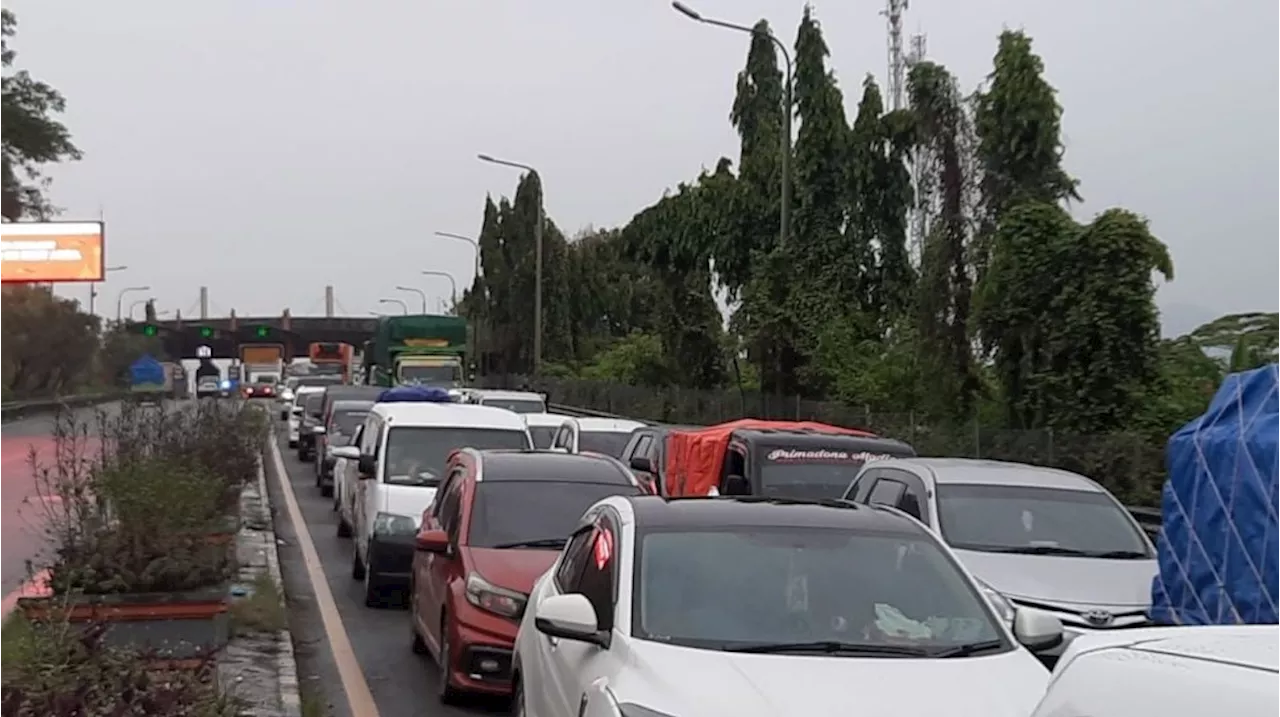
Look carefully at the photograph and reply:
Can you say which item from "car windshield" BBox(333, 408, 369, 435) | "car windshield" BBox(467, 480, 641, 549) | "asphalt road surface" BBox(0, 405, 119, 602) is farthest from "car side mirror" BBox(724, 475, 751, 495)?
"car windshield" BBox(333, 408, 369, 435)

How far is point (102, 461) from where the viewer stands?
42.5 ft

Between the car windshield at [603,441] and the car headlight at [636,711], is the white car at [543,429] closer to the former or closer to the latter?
the car windshield at [603,441]

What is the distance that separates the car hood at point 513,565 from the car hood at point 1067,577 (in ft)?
9.31

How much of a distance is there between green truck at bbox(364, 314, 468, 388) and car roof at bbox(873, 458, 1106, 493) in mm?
36687

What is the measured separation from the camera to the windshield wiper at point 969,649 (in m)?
6.42

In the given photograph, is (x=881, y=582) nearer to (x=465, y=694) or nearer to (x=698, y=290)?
(x=465, y=694)

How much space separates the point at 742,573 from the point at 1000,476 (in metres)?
6.13

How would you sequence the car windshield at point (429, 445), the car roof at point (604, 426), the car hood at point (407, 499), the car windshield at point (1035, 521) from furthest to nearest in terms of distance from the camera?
the car roof at point (604, 426) → the car windshield at point (429, 445) → the car hood at point (407, 499) → the car windshield at point (1035, 521)

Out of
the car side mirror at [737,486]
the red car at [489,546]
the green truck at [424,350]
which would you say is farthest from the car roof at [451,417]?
the green truck at [424,350]

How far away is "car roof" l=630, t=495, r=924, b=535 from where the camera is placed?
24.0 ft

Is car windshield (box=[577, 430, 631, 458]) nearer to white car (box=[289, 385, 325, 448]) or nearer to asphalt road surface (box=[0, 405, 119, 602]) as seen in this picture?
asphalt road surface (box=[0, 405, 119, 602])

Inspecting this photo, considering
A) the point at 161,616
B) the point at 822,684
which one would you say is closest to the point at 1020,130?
the point at 161,616

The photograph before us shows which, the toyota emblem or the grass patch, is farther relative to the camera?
the grass patch

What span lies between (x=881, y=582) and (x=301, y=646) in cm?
699
